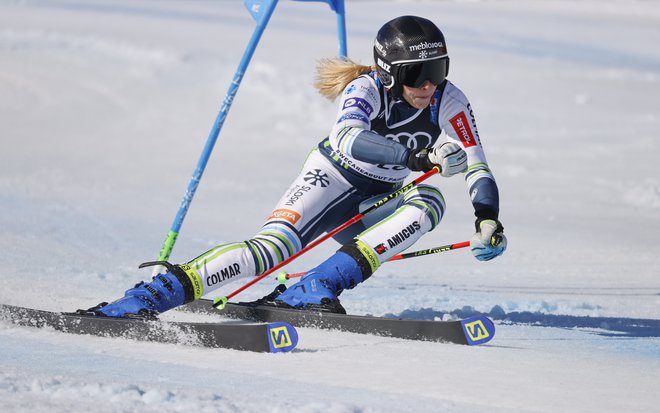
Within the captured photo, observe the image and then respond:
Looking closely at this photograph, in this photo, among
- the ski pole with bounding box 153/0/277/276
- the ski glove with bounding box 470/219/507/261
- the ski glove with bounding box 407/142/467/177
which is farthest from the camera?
the ski pole with bounding box 153/0/277/276

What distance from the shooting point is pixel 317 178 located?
5.66 m

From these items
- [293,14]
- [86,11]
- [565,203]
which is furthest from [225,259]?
[293,14]

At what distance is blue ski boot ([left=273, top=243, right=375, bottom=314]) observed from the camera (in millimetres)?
5223

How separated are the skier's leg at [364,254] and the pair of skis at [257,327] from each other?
11cm

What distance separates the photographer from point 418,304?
6551 mm

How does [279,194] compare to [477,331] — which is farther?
[279,194]

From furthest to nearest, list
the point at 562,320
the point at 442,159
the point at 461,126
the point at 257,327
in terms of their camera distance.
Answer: the point at 562,320 < the point at 461,126 < the point at 442,159 < the point at 257,327

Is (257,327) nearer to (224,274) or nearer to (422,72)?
(224,274)

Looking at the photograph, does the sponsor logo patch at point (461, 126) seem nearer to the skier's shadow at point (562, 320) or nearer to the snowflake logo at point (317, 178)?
the snowflake logo at point (317, 178)

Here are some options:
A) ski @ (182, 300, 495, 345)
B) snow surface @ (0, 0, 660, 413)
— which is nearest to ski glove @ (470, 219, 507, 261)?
ski @ (182, 300, 495, 345)

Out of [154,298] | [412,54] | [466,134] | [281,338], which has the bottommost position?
[281,338]

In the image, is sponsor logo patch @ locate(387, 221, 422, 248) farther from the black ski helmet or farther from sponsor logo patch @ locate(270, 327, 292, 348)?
sponsor logo patch @ locate(270, 327, 292, 348)

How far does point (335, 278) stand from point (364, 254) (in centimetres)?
19

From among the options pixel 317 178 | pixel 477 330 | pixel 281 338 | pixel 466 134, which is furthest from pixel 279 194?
pixel 281 338
